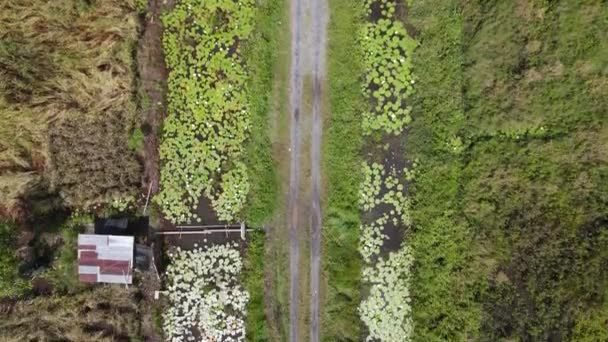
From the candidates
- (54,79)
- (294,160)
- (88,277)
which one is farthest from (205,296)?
(54,79)

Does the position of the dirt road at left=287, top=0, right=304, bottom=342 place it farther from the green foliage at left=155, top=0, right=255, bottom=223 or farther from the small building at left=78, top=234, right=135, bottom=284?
the small building at left=78, top=234, right=135, bottom=284

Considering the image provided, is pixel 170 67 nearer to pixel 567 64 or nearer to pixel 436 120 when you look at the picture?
pixel 436 120

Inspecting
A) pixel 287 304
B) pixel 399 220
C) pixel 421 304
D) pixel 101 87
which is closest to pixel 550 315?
pixel 421 304

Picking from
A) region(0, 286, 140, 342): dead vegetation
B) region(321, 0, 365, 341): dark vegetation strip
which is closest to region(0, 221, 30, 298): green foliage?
region(0, 286, 140, 342): dead vegetation

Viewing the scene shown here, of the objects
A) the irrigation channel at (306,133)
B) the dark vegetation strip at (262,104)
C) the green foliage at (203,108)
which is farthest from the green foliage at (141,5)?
the irrigation channel at (306,133)

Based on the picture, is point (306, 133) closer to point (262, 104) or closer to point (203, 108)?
point (262, 104)

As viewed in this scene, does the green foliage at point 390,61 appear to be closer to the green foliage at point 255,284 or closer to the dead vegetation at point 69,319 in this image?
the green foliage at point 255,284
